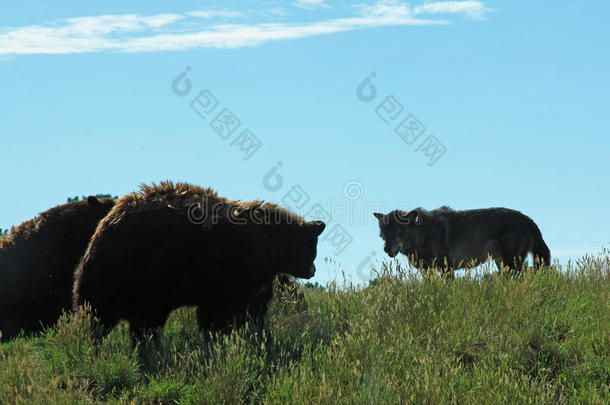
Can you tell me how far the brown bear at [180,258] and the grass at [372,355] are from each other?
1.53 ft

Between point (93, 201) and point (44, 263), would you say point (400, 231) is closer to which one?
point (93, 201)

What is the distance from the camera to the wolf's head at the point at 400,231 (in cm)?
1519

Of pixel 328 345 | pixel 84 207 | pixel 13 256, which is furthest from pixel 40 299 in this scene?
pixel 328 345

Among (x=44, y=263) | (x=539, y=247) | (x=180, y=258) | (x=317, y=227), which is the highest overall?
(x=539, y=247)

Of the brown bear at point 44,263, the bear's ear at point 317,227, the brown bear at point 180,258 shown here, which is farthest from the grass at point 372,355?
Answer: the bear's ear at point 317,227

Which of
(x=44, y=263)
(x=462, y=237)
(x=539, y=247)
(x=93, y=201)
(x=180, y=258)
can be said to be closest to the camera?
(x=180, y=258)

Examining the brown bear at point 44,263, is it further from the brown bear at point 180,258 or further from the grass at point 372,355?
the brown bear at point 180,258

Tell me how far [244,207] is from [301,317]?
2.23m

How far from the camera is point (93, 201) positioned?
35.3 ft

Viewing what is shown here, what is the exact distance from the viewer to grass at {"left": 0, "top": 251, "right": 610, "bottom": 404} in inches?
271

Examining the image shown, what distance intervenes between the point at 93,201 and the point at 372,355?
597 cm

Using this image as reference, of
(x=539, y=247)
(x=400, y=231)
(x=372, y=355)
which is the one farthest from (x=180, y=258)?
(x=539, y=247)

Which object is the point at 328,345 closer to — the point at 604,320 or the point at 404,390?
the point at 404,390

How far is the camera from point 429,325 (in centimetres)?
884
